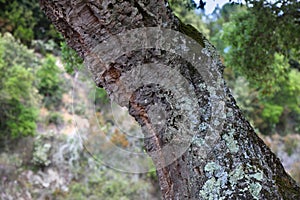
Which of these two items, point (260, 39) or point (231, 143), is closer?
point (231, 143)

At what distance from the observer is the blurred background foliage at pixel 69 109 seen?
96.3 inches

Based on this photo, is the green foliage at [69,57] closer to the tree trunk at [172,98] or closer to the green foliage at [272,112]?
the tree trunk at [172,98]

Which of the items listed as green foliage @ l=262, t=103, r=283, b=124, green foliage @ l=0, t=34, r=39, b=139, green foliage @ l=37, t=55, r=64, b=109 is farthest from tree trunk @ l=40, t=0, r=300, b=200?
green foliage @ l=262, t=103, r=283, b=124

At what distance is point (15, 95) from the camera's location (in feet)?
15.9

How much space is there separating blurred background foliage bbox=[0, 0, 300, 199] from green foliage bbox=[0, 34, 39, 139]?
0.04ft

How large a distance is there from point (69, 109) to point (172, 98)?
5.71 metres

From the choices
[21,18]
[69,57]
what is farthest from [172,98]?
[21,18]

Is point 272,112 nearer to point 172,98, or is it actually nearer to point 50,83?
point 50,83

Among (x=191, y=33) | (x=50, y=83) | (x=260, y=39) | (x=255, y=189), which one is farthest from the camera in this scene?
(x=50, y=83)

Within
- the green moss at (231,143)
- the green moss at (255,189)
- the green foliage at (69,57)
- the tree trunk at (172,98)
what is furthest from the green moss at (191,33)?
the green foliage at (69,57)

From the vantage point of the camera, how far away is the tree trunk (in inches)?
32.4

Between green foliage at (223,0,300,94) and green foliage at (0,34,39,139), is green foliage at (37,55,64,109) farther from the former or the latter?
green foliage at (223,0,300,94)

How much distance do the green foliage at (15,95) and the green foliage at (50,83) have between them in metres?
0.76

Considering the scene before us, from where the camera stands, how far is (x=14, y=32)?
6.88 m
